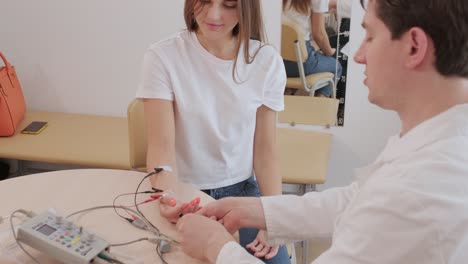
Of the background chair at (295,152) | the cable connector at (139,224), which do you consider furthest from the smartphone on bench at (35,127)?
the cable connector at (139,224)

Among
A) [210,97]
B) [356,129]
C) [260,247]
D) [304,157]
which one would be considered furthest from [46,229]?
[356,129]

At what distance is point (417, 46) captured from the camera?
88cm

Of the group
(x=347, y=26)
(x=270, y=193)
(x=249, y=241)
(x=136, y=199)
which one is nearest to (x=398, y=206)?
(x=249, y=241)

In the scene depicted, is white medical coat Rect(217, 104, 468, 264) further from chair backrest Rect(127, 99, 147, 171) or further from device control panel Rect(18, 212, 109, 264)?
chair backrest Rect(127, 99, 147, 171)

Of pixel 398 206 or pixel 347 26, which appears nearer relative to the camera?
pixel 398 206

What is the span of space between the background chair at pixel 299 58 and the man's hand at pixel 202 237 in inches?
61.3

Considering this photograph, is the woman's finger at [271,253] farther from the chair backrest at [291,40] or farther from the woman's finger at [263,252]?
the chair backrest at [291,40]

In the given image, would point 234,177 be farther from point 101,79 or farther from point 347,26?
point 101,79

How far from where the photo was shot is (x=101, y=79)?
2.88m

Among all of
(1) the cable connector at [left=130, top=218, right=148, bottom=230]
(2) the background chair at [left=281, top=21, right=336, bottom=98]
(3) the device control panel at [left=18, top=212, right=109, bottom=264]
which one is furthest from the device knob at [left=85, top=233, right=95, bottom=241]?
(2) the background chair at [left=281, top=21, right=336, bottom=98]

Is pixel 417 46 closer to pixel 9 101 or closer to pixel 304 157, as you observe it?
pixel 304 157

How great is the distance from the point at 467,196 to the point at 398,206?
105 millimetres

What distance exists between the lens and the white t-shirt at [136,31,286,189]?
1.66 metres

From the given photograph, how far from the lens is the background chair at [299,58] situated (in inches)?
102
